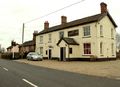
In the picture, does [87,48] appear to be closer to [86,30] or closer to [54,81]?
[86,30]

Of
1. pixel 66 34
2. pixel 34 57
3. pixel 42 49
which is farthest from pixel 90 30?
pixel 42 49

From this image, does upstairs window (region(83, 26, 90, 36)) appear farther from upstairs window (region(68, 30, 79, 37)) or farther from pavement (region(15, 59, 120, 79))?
pavement (region(15, 59, 120, 79))

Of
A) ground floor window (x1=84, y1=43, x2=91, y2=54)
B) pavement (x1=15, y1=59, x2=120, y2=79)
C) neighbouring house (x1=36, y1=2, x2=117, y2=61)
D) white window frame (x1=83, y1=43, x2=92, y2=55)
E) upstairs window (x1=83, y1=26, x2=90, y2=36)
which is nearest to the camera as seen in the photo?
pavement (x1=15, y1=59, x2=120, y2=79)

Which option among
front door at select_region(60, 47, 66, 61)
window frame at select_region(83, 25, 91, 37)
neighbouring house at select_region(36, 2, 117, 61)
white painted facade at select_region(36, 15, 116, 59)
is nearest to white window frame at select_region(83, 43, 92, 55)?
neighbouring house at select_region(36, 2, 117, 61)

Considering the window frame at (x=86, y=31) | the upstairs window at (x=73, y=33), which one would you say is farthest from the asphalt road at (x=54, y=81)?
the upstairs window at (x=73, y=33)

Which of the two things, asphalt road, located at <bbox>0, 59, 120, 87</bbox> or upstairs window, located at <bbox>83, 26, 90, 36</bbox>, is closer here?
asphalt road, located at <bbox>0, 59, 120, 87</bbox>

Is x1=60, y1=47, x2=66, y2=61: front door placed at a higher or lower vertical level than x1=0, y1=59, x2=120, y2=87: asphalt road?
higher

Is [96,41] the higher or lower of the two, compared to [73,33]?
lower

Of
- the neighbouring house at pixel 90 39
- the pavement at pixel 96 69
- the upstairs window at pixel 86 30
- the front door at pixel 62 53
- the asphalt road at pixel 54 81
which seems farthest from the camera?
the front door at pixel 62 53

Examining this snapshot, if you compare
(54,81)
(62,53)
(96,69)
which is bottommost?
(54,81)

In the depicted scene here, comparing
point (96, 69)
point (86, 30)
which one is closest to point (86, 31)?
point (86, 30)

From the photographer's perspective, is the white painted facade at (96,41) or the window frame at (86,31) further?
the window frame at (86,31)

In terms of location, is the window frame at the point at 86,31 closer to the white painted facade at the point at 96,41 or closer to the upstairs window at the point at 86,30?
the upstairs window at the point at 86,30

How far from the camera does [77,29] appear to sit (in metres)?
41.7
